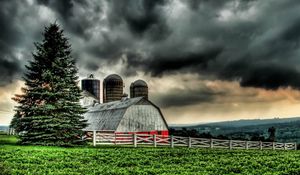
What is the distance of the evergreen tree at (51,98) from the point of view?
31.4m

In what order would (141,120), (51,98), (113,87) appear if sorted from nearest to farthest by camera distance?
(51,98), (141,120), (113,87)

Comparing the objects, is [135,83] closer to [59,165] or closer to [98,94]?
[98,94]

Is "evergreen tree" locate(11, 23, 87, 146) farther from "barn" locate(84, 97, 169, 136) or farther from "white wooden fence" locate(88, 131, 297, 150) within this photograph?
"barn" locate(84, 97, 169, 136)

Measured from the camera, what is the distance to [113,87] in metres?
78.1

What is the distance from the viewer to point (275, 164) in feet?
64.6

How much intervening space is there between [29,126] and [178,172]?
1953cm

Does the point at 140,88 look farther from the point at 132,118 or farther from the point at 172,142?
the point at 172,142

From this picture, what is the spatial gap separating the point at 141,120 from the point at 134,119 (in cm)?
104

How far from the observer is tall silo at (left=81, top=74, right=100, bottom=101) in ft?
276

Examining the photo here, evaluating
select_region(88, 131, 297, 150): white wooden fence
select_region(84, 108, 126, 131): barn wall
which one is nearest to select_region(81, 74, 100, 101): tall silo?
select_region(84, 108, 126, 131): barn wall

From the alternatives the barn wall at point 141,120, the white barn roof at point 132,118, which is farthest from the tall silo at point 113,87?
the barn wall at point 141,120

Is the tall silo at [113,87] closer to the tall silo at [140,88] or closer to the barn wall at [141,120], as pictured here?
the tall silo at [140,88]

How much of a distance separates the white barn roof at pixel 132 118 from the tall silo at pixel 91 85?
32.0m

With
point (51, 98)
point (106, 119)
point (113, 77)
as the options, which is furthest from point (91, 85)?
point (51, 98)
